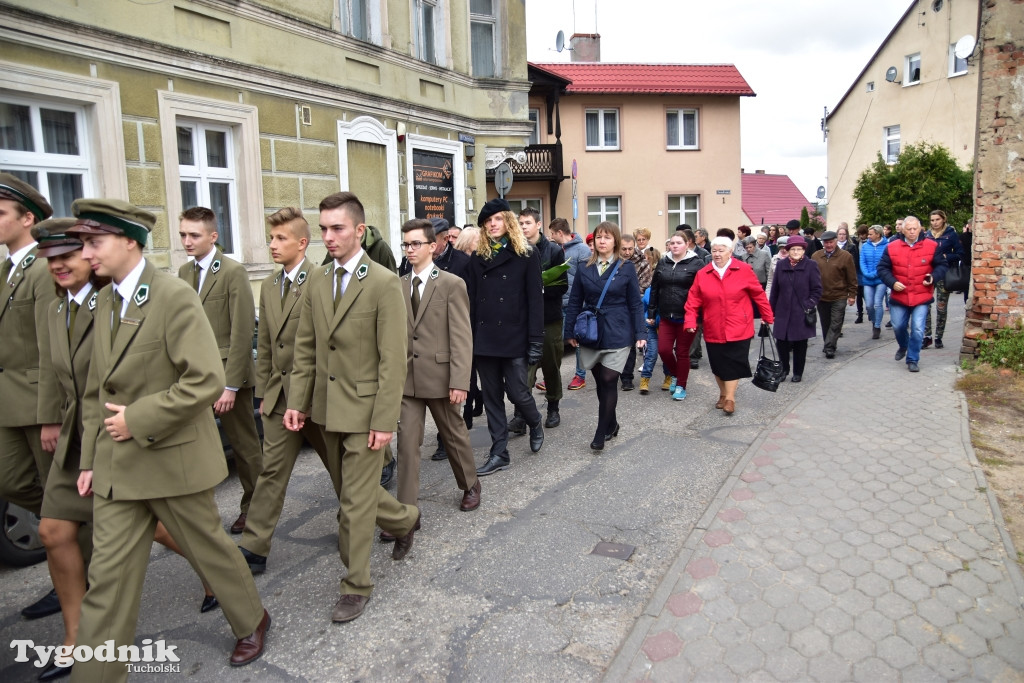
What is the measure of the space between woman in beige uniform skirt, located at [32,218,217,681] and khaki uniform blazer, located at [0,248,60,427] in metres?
0.37

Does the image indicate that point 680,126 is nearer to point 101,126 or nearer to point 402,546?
point 101,126

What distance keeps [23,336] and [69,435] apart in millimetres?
910

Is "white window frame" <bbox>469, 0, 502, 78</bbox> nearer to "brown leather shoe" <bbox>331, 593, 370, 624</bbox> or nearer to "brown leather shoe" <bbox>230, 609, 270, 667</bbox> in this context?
"brown leather shoe" <bbox>331, 593, 370, 624</bbox>

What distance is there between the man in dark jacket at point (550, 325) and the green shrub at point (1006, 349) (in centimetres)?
549

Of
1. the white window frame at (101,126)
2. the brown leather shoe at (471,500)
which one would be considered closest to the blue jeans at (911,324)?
the brown leather shoe at (471,500)

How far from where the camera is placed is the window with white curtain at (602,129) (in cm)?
2933

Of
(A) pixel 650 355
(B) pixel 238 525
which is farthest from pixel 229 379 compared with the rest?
(A) pixel 650 355

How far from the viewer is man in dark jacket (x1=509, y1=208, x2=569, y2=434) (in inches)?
301

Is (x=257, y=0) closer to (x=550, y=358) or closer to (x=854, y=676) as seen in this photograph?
(x=550, y=358)

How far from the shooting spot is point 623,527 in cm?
502

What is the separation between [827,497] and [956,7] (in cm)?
2889

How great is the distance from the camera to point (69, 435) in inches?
137

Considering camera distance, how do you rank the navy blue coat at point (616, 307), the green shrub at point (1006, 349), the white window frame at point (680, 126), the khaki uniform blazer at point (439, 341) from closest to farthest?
the khaki uniform blazer at point (439, 341), the navy blue coat at point (616, 307), the green shrub at point (1006, 349), the white window frame at point (680, 126)

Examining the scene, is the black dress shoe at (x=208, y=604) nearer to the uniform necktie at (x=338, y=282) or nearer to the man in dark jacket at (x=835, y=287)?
the uniform necktie at (x=338, y=282)
